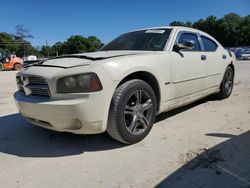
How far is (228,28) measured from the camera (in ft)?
219

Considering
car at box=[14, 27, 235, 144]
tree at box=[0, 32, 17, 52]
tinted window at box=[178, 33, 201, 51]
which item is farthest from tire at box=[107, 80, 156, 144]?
tree at box=[0, 32, 17, 52]

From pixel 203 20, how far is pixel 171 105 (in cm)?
7676

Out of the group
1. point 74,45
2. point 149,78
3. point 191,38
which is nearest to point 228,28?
point 74,45

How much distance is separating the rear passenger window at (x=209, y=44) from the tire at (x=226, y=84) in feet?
2.13

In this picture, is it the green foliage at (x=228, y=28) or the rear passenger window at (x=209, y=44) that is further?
the green foliage at (x=228, y=28)

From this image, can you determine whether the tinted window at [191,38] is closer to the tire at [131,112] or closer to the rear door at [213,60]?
the rear door at [213,60]

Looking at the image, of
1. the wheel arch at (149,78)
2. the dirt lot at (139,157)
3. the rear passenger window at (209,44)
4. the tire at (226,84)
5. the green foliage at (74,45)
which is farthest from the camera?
the green foliage at (74,45)

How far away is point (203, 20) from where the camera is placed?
73.9 metres

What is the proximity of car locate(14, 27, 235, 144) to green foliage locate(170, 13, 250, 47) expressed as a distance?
62.4 meters

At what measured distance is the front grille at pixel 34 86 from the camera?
284 centimetres

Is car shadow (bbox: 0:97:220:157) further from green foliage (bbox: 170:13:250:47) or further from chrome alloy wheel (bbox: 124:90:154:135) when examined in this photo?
green foliage (bbox: 170:13:250:47)

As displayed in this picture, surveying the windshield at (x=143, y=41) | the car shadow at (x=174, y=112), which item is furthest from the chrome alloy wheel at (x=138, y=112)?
the windshield at (x=143, y=41)

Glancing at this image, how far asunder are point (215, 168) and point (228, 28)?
71.6 metres

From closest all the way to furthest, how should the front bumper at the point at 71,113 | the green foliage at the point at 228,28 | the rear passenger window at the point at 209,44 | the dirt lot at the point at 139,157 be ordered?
the dirt lot at the point at 139,157 → the front bumper at the point at 71,113 → the rear passenger window at the point at 209,44 → the green foliage at the point at 228,28
